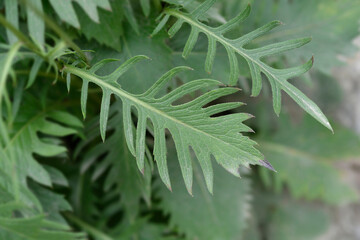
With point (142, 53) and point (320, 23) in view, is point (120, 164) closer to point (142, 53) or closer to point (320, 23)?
point (142, 53)

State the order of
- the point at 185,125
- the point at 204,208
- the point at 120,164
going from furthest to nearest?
the point at 204,208 → the point at 120,164 → the point at 185,125

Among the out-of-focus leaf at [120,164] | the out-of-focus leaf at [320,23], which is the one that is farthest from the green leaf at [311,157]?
the out-of-focus leaf at [120,164]

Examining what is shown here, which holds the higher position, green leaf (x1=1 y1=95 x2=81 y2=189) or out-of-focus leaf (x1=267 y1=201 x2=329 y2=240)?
out-of-focus leaf (x1=267 y1=201 x2=329 y2=240)

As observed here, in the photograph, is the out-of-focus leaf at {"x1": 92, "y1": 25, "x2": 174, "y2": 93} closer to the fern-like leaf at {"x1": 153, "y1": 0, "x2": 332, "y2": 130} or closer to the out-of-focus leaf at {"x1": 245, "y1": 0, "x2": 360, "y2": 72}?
the fern-like leaf at {"x1": 153, "y1": 0, "x2": 332, "y2": 130}

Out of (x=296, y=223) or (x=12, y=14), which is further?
(x=296, y=223)

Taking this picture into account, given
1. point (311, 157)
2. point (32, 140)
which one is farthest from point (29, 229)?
point (311, 157)

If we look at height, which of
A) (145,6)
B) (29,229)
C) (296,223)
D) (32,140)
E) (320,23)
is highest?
(320,23)

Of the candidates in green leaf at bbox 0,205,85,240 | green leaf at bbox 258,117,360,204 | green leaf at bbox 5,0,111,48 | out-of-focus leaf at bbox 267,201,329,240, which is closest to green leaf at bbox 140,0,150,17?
A: green leaf at bbox 5,0,111,48
